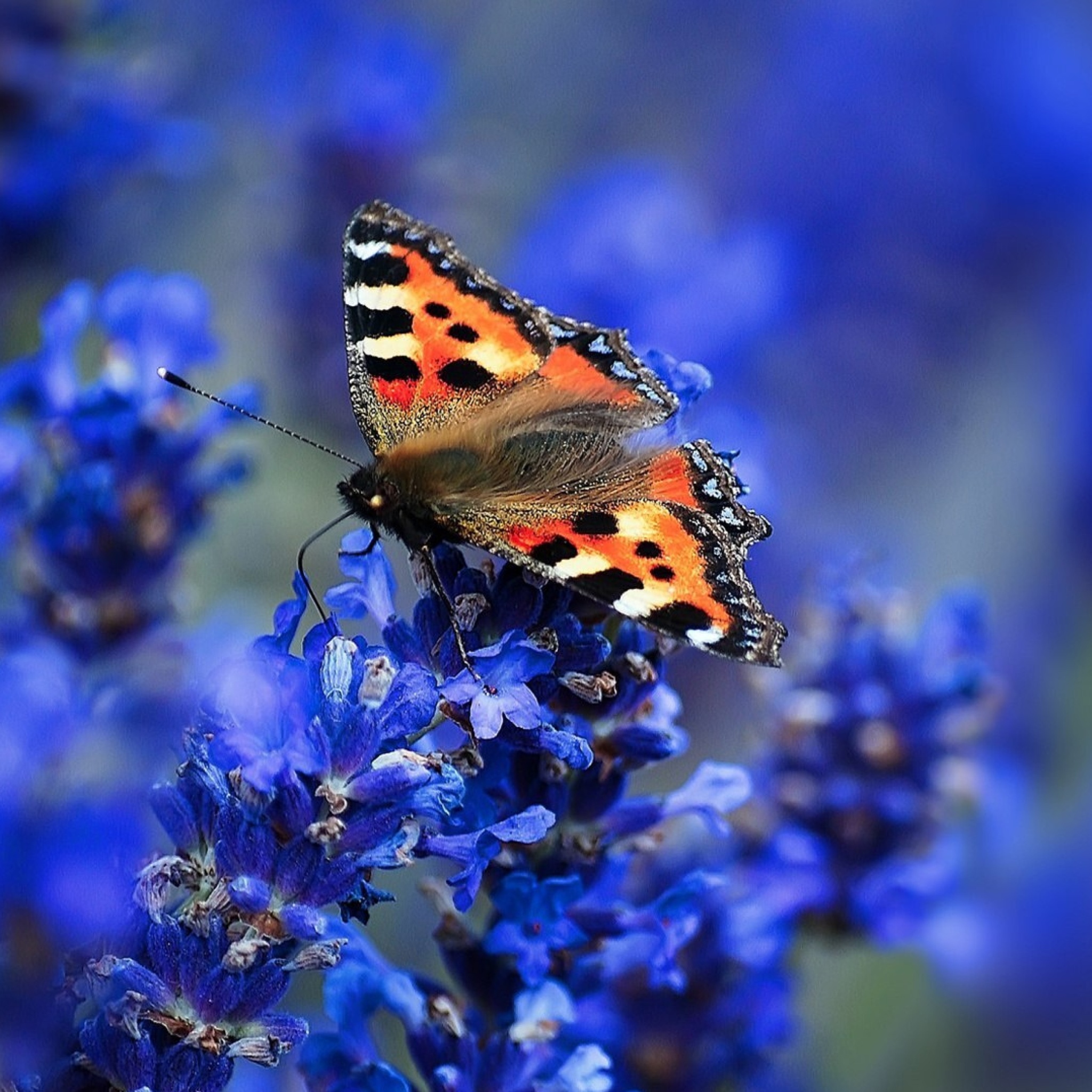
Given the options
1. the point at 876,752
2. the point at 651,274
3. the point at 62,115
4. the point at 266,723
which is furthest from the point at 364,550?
the point at 651,274

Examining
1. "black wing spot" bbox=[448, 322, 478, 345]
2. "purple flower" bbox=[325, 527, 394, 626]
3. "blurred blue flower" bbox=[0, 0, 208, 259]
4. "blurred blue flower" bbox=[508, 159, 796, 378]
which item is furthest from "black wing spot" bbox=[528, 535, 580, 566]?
"blurred blue flower" bbox=[508, 159, 796, 378]

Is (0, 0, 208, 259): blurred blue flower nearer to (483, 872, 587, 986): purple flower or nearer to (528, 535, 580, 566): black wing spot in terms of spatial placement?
(528, 535, 580, 566): black wing spot

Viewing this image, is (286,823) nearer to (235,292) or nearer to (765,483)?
(765,483)

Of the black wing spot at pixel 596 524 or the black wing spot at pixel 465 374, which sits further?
the black wing spot at pixel 465 374

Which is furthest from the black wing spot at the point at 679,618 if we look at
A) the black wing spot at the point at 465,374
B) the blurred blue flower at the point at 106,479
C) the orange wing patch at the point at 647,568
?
the blurred blue flower at the point at 106,479

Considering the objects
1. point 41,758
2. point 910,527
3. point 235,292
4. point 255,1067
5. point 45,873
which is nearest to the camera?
point 45,873

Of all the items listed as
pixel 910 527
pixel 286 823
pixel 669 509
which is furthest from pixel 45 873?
pixel 910 527

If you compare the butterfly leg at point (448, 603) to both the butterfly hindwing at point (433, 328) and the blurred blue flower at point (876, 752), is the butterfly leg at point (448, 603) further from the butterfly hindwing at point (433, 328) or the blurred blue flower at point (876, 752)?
the blurred blue flower at point (876, 752)

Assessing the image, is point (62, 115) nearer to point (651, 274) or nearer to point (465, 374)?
point (465, 374)
